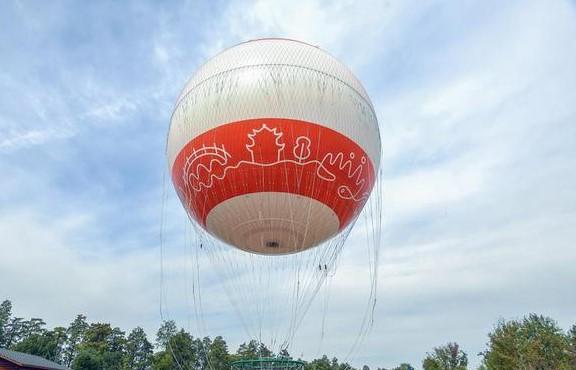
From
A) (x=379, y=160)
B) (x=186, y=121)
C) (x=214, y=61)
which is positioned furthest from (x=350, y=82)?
(x=186, y=121)

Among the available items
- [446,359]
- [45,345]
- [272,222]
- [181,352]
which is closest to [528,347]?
[446,359]

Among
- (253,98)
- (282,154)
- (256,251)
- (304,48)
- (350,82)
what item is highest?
(304,48)

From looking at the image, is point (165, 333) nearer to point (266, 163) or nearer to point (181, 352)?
point (181, 352)

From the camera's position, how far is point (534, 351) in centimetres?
3700

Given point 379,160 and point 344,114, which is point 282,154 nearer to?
point 344,114

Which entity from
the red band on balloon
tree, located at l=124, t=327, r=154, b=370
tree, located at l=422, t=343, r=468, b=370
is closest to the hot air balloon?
the red band on balloon

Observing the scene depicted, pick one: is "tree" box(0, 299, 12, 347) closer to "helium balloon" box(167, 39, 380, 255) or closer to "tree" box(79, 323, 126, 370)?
"tree" box(79, 323, 126, 370)

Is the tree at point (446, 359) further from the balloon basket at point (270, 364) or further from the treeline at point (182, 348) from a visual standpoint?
the balloon basket at point (270, 364)

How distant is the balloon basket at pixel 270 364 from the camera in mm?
10508

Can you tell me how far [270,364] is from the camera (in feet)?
35.0

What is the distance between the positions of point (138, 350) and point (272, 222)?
2559 inches

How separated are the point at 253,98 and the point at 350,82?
2838mm

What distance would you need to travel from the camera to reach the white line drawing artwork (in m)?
10.9

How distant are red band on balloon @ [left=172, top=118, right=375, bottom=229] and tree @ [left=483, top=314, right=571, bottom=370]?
34065mm
